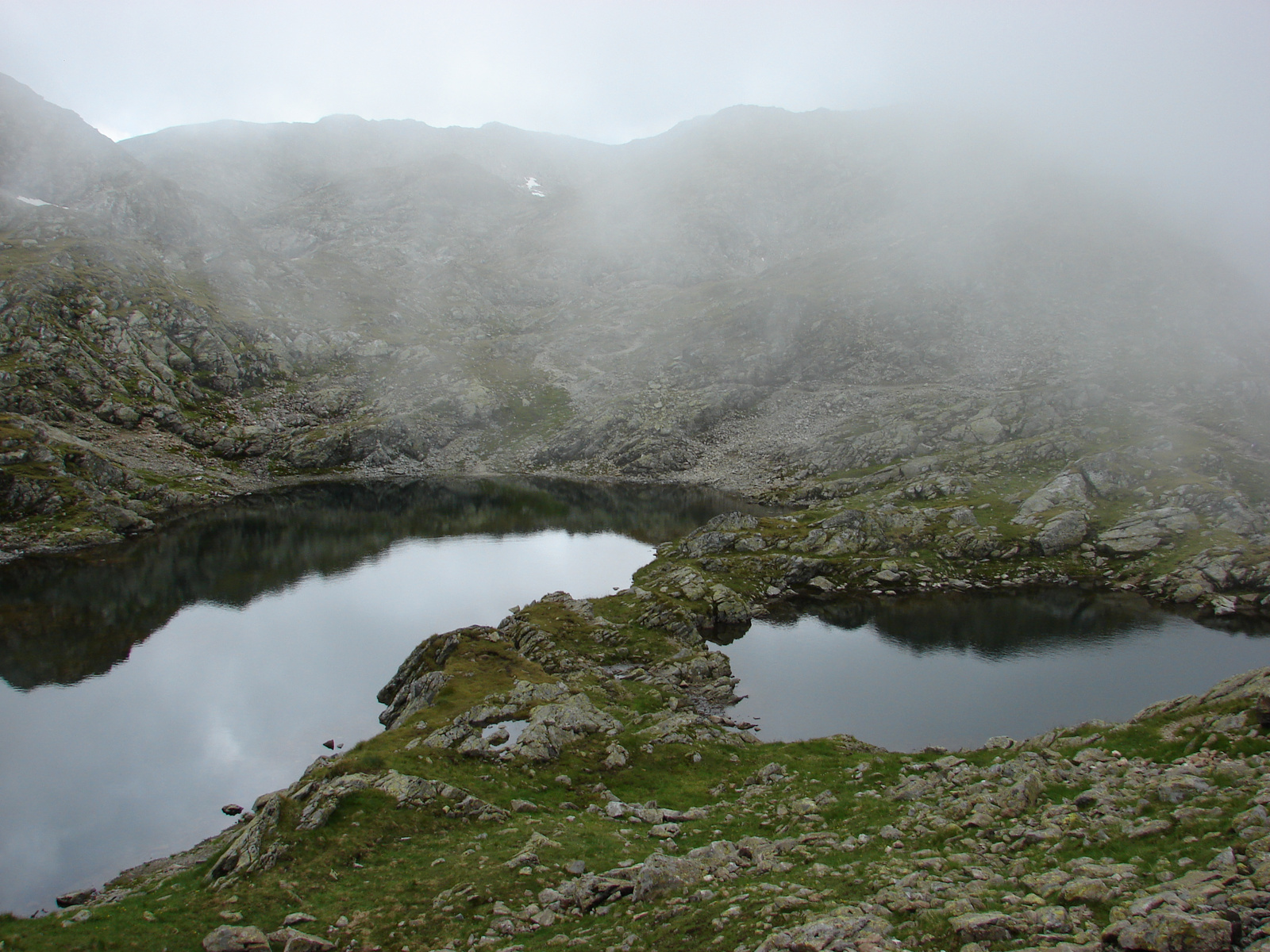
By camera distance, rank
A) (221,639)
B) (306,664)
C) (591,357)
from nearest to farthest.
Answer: (306,664), (221,639), (591,357)

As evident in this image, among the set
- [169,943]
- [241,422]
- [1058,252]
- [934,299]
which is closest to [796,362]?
[934,299]

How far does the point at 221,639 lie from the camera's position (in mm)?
56906

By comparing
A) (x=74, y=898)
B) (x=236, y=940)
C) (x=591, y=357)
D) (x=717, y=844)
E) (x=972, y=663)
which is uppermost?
(x=591, y=357)

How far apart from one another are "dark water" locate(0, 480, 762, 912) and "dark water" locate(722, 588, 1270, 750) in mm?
25723

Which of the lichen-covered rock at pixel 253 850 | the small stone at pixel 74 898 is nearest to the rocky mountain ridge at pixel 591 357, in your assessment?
the small stone at pixel 74 898

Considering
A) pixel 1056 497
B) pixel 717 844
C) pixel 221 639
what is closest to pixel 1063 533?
pixel 1056 497

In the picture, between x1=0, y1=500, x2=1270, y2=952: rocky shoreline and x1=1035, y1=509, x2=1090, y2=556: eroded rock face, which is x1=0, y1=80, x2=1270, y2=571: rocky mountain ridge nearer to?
x1=1035, y1=509, x2=1090, y2=556: eroded rock face

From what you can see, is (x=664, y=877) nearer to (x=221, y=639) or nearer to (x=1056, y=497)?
(x=221, y=639)

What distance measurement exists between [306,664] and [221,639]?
1148 cm

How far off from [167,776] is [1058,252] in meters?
204

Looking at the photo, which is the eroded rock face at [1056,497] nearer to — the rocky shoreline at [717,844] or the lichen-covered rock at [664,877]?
the rocky shoreline at [717,844]

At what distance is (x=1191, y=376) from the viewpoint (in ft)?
395

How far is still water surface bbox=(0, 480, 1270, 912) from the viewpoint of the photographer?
3422cm

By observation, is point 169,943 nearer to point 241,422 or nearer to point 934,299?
point 241,422
